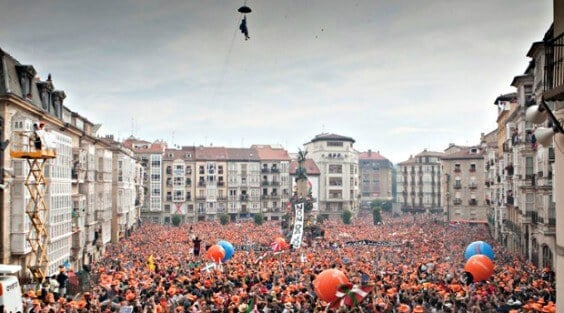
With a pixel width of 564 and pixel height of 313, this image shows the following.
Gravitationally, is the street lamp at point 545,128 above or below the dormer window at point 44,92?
below

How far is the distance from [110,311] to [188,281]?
7423mm

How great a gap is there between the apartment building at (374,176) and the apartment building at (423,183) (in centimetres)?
4188

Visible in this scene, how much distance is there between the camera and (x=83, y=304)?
74.8 feet

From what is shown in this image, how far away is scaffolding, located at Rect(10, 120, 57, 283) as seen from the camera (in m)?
30.2

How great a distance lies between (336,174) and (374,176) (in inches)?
2501

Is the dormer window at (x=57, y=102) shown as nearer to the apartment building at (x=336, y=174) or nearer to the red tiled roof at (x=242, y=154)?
the red tiled roof at (x=242, y=154)

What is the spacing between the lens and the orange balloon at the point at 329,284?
21094mm

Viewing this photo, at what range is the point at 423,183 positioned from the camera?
14612 cm

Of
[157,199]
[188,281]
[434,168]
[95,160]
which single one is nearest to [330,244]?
[95,160]

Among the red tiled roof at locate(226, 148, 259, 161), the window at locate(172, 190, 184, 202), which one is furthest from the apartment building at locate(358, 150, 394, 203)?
the window at locate(172, 190, 184, 202)

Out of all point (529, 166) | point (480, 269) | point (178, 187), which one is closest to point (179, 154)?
point (178, 187)

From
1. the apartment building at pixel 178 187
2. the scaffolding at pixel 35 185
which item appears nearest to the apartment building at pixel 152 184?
the apartment building at pixel 178 187

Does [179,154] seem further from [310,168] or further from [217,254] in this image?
[217,254]

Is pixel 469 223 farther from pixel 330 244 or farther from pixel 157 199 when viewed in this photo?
pixel 157 199
